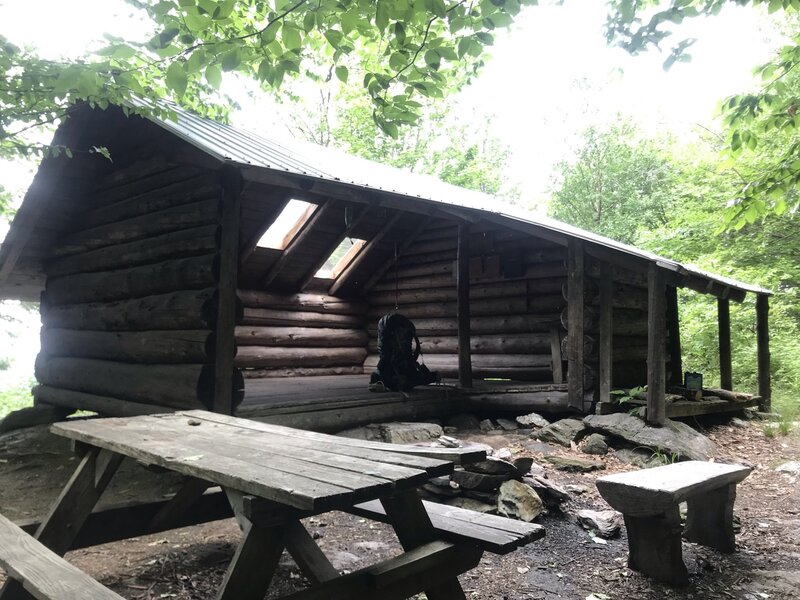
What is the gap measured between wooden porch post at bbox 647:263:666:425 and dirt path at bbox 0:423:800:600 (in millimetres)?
1372

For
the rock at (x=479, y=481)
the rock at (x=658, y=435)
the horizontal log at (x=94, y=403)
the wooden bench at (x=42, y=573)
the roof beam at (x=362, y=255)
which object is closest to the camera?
the wooden bench at (x=42, y=573)

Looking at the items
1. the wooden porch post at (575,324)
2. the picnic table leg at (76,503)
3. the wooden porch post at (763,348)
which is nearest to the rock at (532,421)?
the wooden porch post at (575,324)

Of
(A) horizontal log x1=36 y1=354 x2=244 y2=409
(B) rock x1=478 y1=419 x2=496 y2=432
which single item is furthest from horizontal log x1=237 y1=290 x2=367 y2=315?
(B) rock x1=478 y1=419 x2=496 y2=432

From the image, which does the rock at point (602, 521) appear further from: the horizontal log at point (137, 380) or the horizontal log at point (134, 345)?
the horizontal log at point (134, 345)

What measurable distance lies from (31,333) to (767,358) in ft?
73.6

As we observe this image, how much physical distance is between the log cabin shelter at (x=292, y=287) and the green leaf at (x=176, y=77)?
1.82 meters

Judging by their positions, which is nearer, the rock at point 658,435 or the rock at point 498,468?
the rock at point 498,468

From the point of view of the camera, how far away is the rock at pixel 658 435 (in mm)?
6125

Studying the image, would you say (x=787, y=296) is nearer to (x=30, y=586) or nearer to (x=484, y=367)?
(x=484, y=367)

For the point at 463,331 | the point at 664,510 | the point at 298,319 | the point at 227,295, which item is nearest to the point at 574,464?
the point at 664,510

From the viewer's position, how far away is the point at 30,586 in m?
2.15

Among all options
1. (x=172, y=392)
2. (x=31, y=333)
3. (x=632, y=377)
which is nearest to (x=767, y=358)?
(x=632, y=377)

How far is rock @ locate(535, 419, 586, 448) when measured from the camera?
6.75 metres

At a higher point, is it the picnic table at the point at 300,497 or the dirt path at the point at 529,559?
the picnic table at the point at 300,497
